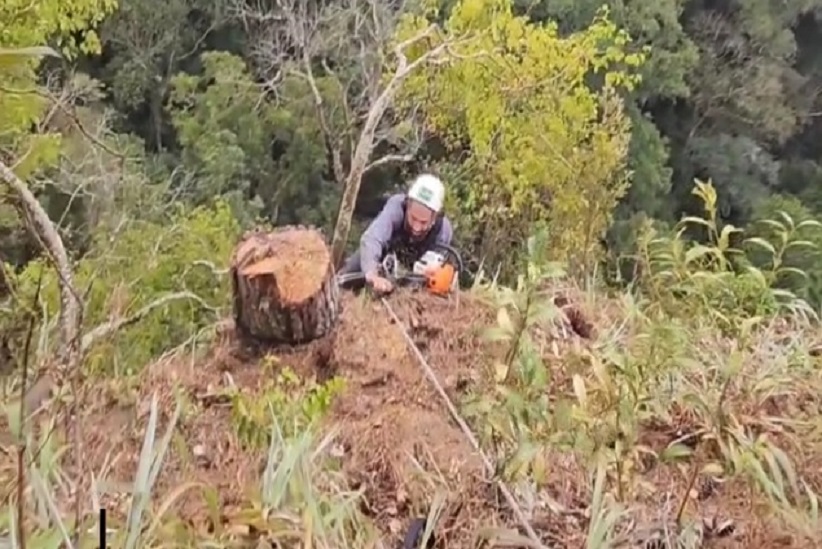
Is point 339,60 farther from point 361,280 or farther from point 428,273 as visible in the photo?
point 428,273

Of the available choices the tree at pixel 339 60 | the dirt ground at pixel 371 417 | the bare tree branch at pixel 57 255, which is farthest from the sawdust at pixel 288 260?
the tree at pixel 339 60

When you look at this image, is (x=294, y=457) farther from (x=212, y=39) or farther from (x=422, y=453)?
(x=212, y=39)

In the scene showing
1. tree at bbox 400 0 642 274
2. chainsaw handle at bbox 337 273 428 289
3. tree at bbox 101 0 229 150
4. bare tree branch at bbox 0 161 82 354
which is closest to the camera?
bare tree branch at bbox 0 161 82 354

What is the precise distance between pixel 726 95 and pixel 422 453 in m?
16.0

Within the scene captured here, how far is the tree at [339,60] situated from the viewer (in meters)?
13.4

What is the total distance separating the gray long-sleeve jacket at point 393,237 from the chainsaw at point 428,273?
0.14 ft

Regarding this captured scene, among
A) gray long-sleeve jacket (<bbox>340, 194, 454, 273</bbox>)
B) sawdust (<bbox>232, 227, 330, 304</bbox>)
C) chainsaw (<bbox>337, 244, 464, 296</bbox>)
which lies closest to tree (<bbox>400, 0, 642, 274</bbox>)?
gray long-sleeve jacket (<bbox>340, 194, 454, 273</bbox>)

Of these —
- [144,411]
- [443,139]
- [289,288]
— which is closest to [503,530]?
[144,411]

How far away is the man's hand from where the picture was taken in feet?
14.5

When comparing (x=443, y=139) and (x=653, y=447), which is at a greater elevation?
(x=653, y=447)

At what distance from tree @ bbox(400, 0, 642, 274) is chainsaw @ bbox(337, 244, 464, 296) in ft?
23.8

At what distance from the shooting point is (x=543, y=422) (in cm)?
276

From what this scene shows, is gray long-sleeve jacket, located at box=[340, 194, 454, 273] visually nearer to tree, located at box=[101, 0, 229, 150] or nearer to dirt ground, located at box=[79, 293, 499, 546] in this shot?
dirt ground, located at box=[79, 293, 499, 546]

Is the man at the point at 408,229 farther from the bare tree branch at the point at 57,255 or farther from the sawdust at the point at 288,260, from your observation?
the bare tree branch at the point at 57,255
